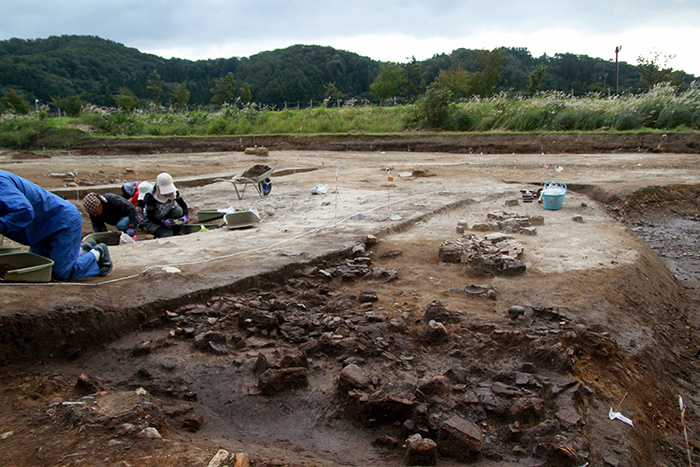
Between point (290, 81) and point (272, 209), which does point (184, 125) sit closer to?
point (272, 209)

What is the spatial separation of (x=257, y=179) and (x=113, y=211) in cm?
314

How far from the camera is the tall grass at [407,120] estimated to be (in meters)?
18.2

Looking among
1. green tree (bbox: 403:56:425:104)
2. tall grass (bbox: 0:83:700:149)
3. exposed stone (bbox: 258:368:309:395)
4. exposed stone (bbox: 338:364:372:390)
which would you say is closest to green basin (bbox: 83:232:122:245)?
exposed stone (bbox: 258:368:309:395)

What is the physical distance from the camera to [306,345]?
12.3 ft

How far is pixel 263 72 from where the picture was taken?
3083 inches

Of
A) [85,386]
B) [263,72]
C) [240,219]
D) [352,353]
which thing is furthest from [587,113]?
[263,72]

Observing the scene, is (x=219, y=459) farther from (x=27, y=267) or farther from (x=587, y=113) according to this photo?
(x=587, y=113)

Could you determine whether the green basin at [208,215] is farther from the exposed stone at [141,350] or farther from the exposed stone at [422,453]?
the exposed stone at [422,453]

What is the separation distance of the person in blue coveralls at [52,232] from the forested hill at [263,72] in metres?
56.9

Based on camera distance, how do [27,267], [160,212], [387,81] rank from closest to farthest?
[27,267], [160,212], [387,81]

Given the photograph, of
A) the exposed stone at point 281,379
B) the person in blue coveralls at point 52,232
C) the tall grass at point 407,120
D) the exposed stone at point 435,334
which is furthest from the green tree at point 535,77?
the exposed stone at point 281,379

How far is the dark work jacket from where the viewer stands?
25.5 feet

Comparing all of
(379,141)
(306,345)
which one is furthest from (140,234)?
(379,141)

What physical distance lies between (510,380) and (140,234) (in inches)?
293
